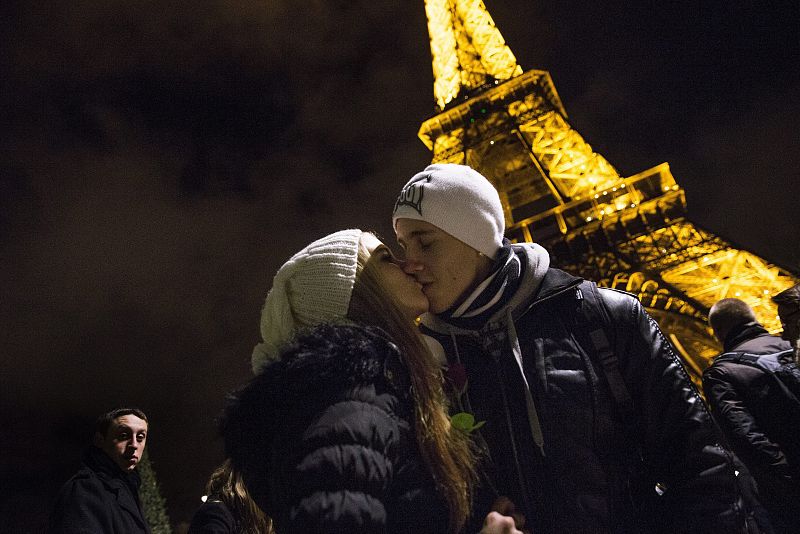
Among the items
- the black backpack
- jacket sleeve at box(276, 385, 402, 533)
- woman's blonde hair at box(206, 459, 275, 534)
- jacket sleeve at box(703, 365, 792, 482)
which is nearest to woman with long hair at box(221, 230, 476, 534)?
jacket sleeve at box(276, 385, 402, 533)

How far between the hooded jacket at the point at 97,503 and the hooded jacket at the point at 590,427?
241 cm

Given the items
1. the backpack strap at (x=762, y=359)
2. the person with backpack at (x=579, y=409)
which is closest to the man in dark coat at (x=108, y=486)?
the person with backpack at (x=579, y=409)

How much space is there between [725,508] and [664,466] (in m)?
0.20

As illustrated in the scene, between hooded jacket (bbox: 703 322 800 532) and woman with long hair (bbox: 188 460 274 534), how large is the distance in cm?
261

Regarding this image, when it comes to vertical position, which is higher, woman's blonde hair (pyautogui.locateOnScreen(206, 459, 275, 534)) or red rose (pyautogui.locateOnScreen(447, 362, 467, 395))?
red rose (pyautogui.locateOnScreen(447, 362, 467, 395))

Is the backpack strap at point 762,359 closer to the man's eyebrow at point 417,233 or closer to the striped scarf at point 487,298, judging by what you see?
the striped scarf at point 487,298

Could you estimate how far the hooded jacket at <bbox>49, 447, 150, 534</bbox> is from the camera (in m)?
2.93

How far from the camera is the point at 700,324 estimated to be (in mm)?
15102

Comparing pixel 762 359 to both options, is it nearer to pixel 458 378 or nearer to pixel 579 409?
pixel 579 409

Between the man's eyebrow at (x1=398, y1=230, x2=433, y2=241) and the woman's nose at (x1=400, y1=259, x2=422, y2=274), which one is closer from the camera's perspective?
the woman's nose at (x1=400, y1=259, x2=422, y2=274)

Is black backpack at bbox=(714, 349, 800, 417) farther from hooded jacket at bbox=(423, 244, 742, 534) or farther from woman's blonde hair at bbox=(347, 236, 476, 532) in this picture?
woman's blonde hair at bbox=(347, 236, 476, 532)

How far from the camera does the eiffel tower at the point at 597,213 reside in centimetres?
1508

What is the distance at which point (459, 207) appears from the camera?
7.38 feet

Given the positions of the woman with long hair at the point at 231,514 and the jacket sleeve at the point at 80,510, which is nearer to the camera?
the woman with long hair at the point at 231,514
